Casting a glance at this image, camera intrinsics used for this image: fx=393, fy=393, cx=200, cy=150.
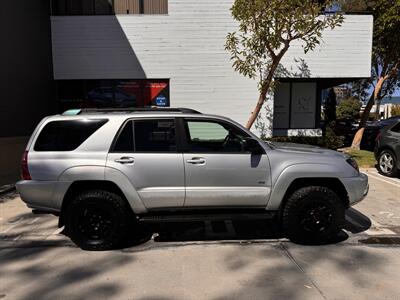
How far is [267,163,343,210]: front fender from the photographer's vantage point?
5.04 metres

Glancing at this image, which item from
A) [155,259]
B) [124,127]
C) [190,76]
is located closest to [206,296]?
[155,259]

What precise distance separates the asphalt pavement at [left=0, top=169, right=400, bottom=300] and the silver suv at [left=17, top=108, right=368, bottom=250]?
388 millimetres

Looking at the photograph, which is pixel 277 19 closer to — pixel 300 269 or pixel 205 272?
pixel 300 269

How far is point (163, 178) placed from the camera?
16.2 ft

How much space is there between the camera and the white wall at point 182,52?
13.3 metres

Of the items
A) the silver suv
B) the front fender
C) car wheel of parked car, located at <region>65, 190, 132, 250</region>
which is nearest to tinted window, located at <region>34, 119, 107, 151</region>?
the silver suv

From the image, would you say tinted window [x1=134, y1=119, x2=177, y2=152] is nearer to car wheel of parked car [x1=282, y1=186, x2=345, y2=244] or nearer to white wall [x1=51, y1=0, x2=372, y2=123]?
car wheel of parked car [x1=282, y1=186, x2=345, y2=244]

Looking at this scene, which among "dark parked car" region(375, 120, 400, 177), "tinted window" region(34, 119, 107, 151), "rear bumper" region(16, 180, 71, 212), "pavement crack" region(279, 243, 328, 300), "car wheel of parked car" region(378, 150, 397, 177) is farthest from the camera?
"car wheel of parked car" region(378, 150, 397, 177)

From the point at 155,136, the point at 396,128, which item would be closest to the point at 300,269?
the point at 155,136

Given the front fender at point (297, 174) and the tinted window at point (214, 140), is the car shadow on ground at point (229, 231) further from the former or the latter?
the tinted window at point (214, 140)

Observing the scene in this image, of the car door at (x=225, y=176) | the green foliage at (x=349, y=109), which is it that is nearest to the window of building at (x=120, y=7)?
the car door at (x=225, y=176)

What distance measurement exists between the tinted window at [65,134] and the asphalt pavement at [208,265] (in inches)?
53.7

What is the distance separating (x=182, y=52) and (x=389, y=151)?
7292 millimetres

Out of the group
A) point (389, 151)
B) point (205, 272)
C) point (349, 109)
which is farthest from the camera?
point (349, 109)
